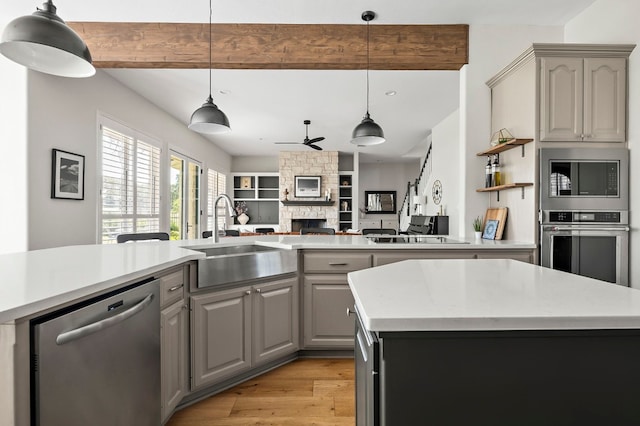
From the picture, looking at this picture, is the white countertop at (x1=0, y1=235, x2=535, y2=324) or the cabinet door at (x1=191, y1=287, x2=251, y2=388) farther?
the cabinet door at (x1=191, y1=287, x2=251, y2=388)

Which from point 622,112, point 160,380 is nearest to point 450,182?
point 622,112

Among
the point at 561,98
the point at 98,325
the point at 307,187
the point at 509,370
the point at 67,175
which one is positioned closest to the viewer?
the point at 509,370

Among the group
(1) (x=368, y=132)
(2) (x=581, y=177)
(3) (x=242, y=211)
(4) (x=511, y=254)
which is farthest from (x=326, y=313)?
(3) (x=242, y=211)

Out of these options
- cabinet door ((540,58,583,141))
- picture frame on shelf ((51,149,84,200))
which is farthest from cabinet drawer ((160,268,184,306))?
cabinet door ((540,58,583,141))

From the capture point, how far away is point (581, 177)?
8.55 ft

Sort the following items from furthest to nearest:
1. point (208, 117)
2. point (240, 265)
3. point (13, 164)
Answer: point (13, 164) → point (208, 117) → point (240, 265)

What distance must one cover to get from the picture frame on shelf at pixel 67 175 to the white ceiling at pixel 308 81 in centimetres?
120

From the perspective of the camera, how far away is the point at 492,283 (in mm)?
1124

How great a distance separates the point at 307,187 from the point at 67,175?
219 inches

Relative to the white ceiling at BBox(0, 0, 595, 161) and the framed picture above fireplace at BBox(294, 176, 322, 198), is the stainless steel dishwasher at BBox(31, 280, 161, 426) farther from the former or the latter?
the framed picture above fireplace at BBox(294, 176, 322, 198)

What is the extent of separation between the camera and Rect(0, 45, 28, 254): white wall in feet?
9.46

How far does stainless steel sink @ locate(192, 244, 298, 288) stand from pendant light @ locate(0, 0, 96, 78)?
1194mm

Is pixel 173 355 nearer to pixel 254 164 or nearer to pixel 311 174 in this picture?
pixel 311 174

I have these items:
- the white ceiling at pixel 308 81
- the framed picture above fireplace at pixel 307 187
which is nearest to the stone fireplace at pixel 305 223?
the framed picture above fireplace at pixel 307 187
